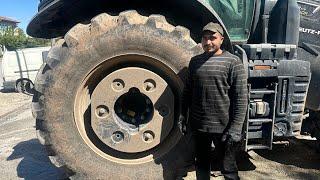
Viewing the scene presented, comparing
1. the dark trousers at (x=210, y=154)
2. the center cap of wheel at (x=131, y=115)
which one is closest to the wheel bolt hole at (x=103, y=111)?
the center cap of wheel at (x=131, y=115)

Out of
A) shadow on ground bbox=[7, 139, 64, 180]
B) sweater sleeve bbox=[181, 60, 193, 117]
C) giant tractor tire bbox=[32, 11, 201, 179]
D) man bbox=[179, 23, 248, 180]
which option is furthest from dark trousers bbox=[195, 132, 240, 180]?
shadow on ground bbox=[7, 139, 64, 180]

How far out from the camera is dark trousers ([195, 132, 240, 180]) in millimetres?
3383

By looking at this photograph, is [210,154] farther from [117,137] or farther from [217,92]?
[117,137]

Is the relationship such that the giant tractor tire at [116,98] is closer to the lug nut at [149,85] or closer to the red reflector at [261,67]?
the lug nut at [149,85]

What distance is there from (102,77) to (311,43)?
2.50 m

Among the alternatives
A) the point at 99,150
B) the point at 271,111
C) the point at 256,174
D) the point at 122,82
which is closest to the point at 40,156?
the point at 99,150

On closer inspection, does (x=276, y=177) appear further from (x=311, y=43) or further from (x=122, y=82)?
(x=122, y=82)

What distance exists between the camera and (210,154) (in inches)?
140

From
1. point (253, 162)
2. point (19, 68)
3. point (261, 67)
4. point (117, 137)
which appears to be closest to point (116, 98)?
point (117, 137)

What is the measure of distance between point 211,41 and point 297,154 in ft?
8.63

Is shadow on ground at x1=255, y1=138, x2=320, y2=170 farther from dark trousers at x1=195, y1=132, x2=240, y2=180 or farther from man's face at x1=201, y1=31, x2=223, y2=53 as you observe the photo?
man's face at x1=201, y1=31, x2=223, y2=53

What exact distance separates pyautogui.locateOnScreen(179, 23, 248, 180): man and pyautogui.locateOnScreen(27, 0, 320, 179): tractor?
19cm

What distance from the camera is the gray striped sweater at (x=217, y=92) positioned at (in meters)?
3.16

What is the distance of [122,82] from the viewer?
3443mm
